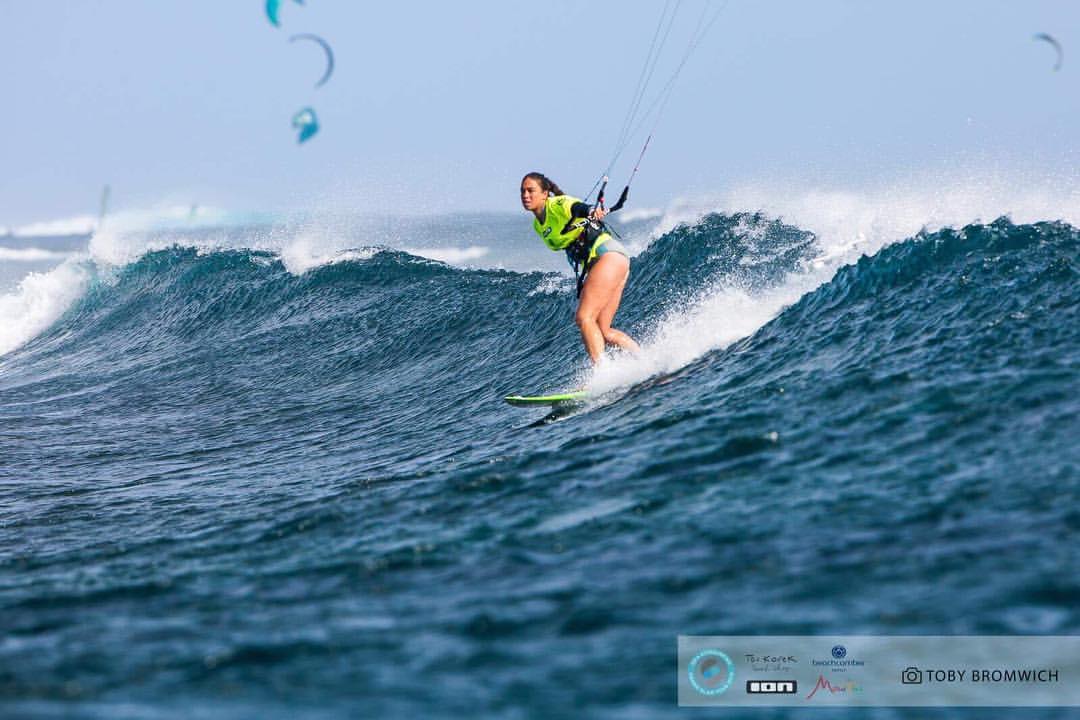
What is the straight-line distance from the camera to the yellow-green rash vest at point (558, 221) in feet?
29.0

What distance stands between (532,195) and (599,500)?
3.90 m

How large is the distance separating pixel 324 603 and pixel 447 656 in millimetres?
Answer: 916

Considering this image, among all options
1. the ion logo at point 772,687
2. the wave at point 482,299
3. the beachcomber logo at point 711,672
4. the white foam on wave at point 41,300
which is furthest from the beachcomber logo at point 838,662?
the white foam on wave at point 41,300

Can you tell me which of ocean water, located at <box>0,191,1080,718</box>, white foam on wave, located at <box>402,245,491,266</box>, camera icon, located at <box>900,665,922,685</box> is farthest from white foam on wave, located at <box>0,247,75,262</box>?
camera icon, located at <box>900,665,922,685</box>

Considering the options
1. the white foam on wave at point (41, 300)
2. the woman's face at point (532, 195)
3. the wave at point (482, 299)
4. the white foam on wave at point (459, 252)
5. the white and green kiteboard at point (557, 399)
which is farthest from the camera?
the white foam on wave at point (459, 252)

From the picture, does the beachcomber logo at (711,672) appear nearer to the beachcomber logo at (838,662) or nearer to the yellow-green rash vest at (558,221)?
the beachcomber logo at (838,662)

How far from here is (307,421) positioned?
1220 cm

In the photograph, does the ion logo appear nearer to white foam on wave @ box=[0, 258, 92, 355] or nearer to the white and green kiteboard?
the white and green kiteboard

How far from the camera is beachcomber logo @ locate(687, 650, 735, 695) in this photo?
11.4ft

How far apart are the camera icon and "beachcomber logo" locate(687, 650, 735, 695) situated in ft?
1.81

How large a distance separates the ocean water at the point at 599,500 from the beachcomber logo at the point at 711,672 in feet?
0.30

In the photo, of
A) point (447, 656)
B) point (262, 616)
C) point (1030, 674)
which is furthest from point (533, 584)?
Answer: point (1030, 674)

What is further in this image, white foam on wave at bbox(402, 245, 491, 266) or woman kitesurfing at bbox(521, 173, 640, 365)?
white foam on wave at bbox(402, 245, 491, 266)

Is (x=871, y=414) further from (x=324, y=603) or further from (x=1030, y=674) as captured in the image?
(x=324, y=603)
